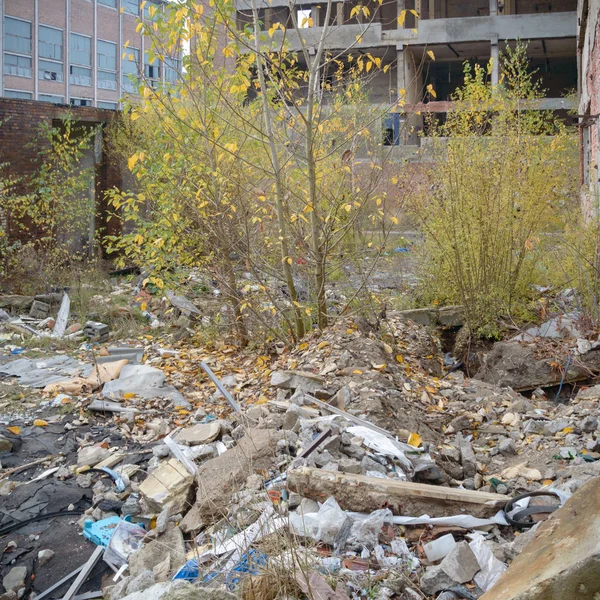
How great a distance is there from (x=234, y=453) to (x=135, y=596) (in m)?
1.65

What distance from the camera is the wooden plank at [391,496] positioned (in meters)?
3.54

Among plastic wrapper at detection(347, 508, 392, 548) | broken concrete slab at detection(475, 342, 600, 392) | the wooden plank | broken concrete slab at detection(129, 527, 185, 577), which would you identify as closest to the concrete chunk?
plastic wrapper at detection(347, 508, 392, 548)

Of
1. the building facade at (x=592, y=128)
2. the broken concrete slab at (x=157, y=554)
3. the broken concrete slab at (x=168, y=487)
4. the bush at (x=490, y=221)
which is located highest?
the building facade at (x=592, y=128)

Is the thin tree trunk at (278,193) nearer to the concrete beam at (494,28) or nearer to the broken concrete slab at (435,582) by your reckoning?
the broken concrete slab at (435,582)

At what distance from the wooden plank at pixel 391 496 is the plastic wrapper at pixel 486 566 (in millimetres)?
463

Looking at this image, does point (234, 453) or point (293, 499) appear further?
point (234, 453)

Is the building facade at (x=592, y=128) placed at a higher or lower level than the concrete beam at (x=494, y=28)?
lower

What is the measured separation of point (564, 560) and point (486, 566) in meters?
1.04

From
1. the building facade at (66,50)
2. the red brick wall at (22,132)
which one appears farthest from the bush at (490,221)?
the building facade at (66,50)

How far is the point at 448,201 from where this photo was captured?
8062mm

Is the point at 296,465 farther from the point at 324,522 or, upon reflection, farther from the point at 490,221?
the point at 490,221

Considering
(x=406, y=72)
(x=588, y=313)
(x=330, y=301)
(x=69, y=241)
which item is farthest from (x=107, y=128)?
(x=406, y=72)

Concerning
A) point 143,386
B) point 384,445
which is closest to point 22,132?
point 143,386

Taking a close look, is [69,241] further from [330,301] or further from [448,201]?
[448,201]
